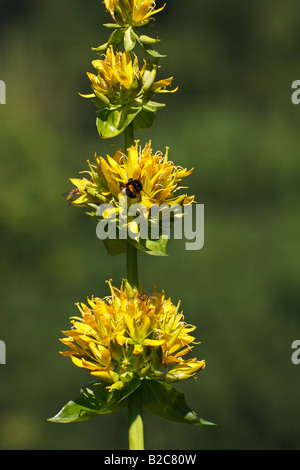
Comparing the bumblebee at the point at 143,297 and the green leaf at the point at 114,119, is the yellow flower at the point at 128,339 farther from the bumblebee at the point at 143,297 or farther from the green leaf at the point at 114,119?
the green leaf at the point at 114,119

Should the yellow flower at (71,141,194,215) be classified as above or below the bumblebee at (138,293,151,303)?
above

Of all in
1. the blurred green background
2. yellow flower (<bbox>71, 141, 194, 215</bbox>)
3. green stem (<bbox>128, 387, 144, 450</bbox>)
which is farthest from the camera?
the blurred green background

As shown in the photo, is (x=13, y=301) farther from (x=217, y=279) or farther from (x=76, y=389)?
(x=217, y=279)

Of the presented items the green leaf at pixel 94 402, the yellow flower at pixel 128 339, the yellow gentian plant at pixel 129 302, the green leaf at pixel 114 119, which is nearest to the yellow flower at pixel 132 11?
the yellow gentian plant at pixel 129 302

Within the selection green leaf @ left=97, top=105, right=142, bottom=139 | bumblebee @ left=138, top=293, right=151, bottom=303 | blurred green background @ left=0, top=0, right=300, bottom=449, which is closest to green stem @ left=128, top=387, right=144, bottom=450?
bumblebee @ left=138, top=293, right=151, bottom=303

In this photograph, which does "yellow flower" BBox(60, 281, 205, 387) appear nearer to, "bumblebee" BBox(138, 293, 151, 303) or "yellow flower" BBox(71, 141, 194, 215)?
"bumblebee" BBox(138, 293, 151, 303)

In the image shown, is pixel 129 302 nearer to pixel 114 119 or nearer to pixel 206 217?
pixel 114 119

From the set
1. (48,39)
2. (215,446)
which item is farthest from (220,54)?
(215,446)

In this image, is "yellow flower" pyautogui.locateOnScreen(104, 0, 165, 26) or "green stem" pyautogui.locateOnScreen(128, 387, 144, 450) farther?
"yellow flower" pyautogui.locateOnScreen(104, 0, 165, 26)
